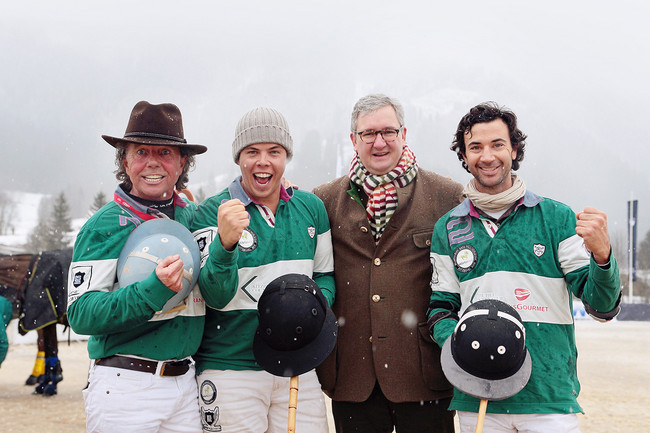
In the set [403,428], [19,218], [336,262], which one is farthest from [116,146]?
[19,218]

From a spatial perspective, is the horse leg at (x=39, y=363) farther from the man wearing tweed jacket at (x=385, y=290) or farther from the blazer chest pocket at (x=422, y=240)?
the blazer chest pocket at (x=422, y=240)

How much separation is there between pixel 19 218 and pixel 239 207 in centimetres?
14690

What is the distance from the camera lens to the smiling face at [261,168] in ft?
11.1

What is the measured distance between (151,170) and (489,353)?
5.92ft

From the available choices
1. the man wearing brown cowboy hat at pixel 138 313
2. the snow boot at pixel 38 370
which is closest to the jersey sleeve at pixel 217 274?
the man wearing brown cowboy hat at pixel 138 313

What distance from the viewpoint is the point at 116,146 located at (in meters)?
3.29

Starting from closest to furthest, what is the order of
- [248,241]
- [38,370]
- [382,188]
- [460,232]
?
[460,232]
[248,241]
[382,188]
[38,370]

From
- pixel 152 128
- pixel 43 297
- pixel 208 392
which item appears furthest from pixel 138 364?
pixel 43 297

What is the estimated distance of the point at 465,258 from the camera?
10.3 feet

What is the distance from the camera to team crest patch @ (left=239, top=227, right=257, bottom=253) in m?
3.33

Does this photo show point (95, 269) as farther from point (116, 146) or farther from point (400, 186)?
point (400, 186)

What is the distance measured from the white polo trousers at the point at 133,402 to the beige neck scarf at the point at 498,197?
1.72 m

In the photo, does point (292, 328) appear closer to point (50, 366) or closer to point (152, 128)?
point (152, 128)

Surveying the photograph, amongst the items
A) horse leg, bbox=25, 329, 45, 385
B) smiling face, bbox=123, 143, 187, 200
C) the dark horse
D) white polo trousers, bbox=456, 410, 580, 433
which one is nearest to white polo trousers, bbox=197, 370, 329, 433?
white polo trousers, bbox=456, 410, 580, 433
